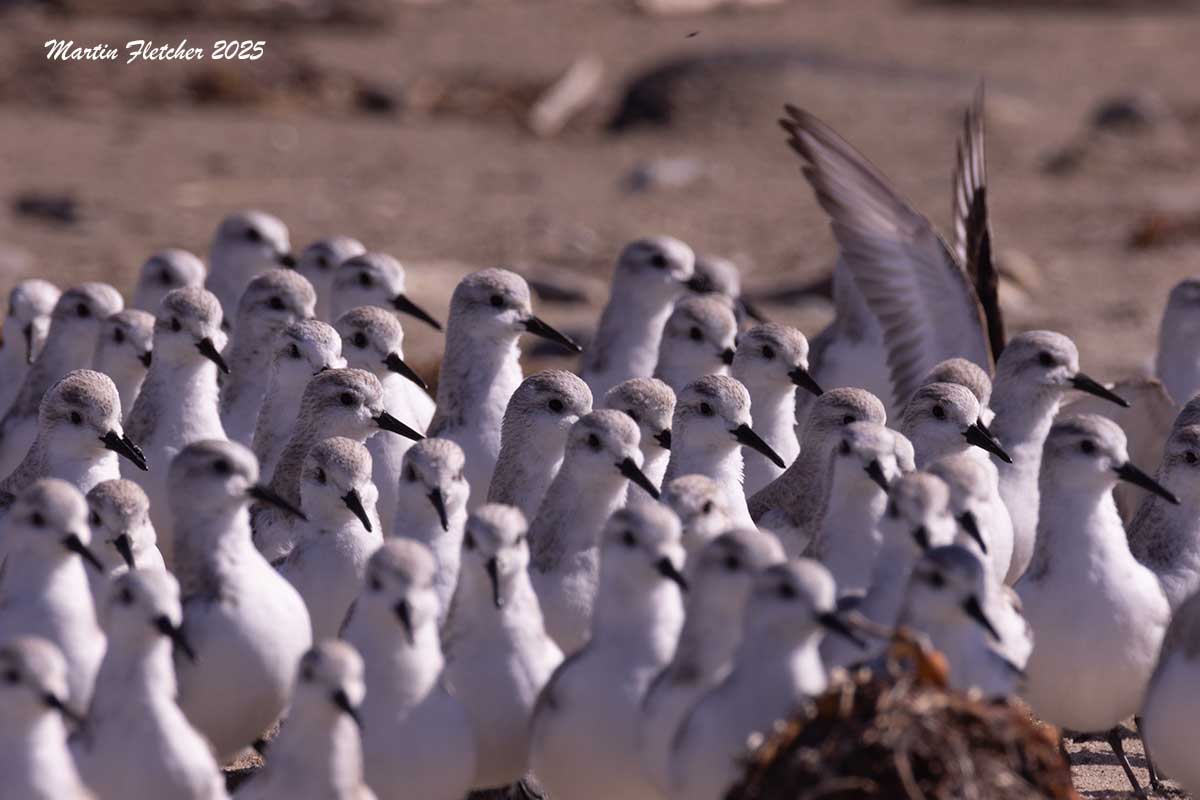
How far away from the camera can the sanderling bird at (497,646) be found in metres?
7.97

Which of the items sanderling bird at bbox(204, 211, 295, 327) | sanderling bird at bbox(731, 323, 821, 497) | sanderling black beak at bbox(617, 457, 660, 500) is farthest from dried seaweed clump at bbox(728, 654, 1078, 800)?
sanderling bird at bbox(204, 211, 295, 327)

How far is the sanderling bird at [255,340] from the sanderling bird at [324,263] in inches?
65.3

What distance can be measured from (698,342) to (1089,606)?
11.3ft

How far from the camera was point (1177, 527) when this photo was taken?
931 centimetres

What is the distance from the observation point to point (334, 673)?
6.97 metres

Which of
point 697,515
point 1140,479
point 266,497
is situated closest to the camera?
Result: point 266,497

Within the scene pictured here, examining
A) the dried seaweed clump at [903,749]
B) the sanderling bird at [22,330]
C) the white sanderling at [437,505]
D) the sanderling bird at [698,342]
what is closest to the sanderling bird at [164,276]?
the sanderling bird at [22,330]

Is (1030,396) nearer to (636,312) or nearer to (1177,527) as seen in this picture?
(1177,527)

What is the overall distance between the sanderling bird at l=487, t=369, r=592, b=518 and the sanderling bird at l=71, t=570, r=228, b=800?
2.63 metres

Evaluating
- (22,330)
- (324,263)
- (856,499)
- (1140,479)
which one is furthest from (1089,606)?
(22,330)

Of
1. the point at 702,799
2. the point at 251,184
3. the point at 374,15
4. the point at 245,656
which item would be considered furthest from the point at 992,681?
the point at 374,15

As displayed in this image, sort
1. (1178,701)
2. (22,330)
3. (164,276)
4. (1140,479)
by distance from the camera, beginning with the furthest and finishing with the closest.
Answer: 1. (164,276)
2. (22,330)
3. (1140,479)
4. (1178,701)

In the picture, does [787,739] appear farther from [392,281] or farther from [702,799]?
[392,281]

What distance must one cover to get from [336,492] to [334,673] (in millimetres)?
2048
